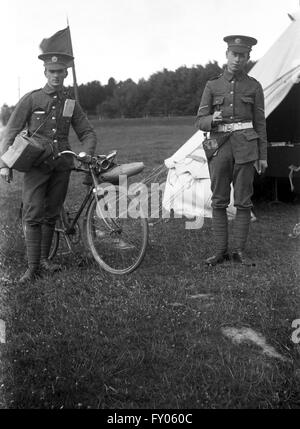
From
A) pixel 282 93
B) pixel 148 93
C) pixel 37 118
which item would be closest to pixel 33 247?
pixel 37 118

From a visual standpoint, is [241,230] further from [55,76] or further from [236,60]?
[55,76]

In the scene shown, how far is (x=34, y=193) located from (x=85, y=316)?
1.33 metres

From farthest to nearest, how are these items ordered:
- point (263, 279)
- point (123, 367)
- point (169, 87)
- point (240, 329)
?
1. point (169, 87)
2. point (263, 279)
3. point (240, 329)
4. point (123, 367)

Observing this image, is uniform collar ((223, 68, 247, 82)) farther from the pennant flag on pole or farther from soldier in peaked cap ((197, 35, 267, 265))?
the pennant flag on pole

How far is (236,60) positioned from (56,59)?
1566 millimetres

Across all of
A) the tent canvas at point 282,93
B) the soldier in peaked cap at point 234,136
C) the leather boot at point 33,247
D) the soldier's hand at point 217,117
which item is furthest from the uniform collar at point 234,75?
the leather boot at point 33,247

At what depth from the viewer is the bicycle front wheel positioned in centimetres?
460

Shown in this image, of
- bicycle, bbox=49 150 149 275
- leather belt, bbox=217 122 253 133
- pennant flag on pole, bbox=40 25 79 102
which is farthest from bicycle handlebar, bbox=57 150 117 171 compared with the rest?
leather belt, bbox=217 122 253 133

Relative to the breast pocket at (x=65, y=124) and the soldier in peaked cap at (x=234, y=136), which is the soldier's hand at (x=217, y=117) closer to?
the soldier in peaked cap at (x=234, y=136)

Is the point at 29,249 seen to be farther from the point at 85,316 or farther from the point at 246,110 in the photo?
the point at 246,110

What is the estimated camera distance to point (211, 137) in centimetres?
525

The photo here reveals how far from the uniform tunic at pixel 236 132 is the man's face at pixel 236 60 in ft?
0.20

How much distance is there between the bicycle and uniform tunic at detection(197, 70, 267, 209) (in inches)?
33.1
